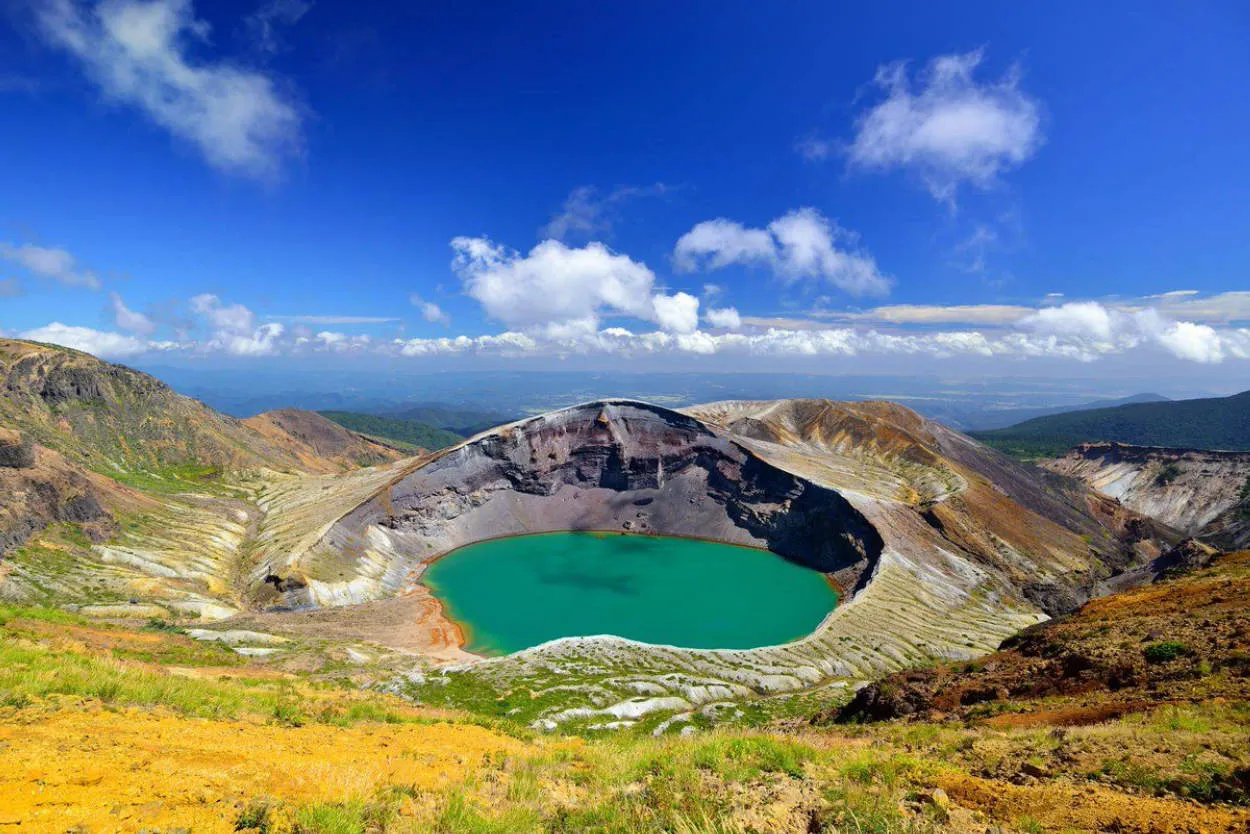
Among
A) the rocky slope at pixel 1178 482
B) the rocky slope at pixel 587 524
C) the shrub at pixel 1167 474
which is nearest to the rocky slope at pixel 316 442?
the rocky slope at pixel 587 524

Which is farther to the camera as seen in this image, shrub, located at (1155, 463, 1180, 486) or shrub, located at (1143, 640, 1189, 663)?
shrub, located at (1155, 463, 1180, 486)

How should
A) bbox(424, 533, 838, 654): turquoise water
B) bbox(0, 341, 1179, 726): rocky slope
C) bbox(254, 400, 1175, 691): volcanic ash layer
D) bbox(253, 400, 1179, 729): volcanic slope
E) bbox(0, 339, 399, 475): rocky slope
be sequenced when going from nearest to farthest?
1. bbox(253, 400, 1179, 729): volcanic slope
2. bbox(0, 341, 1179, 726): rocky slope
3. bbox(254, 400, 1175, 691): volcanic ash layer
4. bbox(424, 533, 838, 654): turquoise water
5. bbox(0, 339, 399, 475): rocky slope

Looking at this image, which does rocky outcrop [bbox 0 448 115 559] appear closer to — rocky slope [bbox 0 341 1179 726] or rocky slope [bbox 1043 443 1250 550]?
rocky slope [bbox 0 341 1179 726]

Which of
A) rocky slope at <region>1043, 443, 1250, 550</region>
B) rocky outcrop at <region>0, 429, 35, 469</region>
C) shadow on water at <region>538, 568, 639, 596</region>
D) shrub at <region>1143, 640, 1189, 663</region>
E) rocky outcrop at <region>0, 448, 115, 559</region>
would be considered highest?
rocky outcrop at <region>0, 429, 35, 469</region>

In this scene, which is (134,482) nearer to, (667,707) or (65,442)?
(65,442)

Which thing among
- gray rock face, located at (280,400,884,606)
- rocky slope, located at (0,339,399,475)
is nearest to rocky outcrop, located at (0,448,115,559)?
rocky slope, located at (0,339,399,475)

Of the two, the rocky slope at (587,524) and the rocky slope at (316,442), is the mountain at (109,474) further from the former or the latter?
the rocky slope at (316,442)

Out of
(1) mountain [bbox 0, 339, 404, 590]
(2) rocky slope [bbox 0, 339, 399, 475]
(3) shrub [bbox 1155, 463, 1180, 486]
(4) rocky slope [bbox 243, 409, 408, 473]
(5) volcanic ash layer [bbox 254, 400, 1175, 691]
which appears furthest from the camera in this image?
(4) rocky slope [bbox 243, 409, 408, 473]
